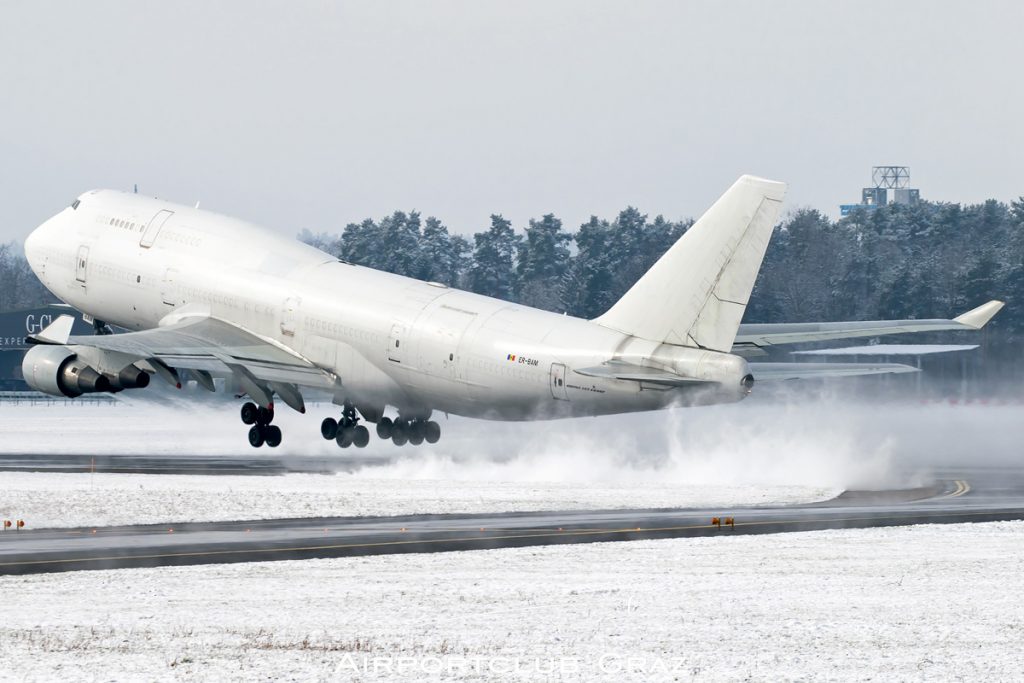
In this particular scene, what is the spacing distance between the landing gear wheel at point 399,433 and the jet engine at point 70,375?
8947 mm

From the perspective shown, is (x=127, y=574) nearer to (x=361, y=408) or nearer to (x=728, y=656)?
(x=728, y=656)

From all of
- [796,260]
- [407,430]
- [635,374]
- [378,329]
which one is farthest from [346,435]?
[796,260]

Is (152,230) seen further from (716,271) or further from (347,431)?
(716,271)

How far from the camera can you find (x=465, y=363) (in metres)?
46.5

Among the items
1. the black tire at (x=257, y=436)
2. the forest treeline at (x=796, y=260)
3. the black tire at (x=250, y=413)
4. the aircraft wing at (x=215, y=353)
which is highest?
the forest treeline at (x=796, y=260)

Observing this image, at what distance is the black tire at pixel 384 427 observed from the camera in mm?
53906

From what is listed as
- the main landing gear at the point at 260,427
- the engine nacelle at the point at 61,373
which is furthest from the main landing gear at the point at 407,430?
the engine nacelle at the point at 61,373

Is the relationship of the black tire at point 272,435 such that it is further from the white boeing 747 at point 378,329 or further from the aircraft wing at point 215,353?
the aircraft wing at point 215,353

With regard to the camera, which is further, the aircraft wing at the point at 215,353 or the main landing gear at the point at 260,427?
the main landing gear at the point at 260,427

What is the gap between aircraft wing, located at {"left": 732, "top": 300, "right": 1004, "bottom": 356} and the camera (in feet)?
143

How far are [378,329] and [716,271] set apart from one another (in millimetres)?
12639

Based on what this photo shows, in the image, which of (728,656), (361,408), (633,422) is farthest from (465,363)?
(728,656)

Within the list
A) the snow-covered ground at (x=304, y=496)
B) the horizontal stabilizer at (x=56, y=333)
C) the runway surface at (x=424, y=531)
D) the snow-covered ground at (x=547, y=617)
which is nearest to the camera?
the snow-covered ground at (x=547, y=617)

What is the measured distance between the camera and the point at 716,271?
138 ft
